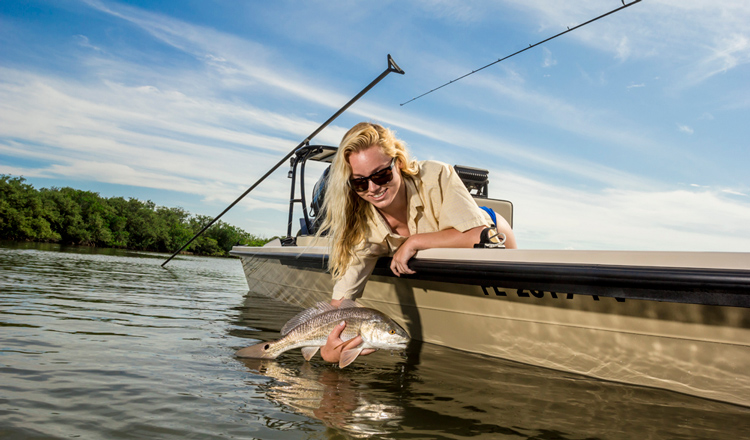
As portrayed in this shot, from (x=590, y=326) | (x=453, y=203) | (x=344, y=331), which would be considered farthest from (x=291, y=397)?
(x=590, y=326)

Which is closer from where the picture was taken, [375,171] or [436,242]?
[375,171]

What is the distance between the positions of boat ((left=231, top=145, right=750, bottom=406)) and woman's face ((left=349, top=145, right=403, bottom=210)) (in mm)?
578

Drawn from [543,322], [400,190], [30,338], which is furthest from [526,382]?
[30,338]

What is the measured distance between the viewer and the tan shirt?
10.6ft

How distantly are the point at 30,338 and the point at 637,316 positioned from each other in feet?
14.1

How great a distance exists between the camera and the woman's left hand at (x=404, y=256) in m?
3.51

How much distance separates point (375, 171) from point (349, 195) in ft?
1.26

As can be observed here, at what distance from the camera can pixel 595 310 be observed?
9.77ft

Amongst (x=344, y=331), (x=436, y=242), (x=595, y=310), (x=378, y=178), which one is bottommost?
(x=344, y=331)

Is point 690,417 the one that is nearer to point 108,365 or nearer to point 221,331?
point 108,365

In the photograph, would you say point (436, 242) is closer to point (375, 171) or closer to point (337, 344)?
point (375, 171)

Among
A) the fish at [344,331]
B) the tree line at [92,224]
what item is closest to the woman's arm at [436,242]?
the fish at [344,331]

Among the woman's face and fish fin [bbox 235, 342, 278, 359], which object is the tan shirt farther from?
fish fin [bbox 235, 342, 278, 359]

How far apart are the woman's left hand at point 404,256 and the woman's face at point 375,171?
39 cm
